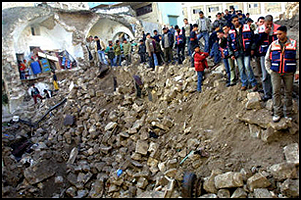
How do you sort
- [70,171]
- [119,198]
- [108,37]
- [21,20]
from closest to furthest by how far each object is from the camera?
1. [119,198]
2. [70,171]
3. [21,20]
4. [108,37]

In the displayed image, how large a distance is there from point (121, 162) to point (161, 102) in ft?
8.24

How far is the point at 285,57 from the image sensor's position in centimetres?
404

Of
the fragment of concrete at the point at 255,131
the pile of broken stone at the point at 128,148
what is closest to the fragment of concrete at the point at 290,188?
the pile of broken stone at the point at 128,148

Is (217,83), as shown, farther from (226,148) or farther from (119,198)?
(119,198)

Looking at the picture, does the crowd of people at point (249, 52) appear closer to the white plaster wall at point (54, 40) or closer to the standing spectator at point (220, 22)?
the standing spectator at point (220, 22)

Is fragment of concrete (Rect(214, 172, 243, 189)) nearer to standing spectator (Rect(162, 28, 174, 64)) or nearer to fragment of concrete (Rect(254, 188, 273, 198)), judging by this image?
fragment of concrete (Rect(254, 188, 273, 198))

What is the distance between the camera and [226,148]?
4812 mm

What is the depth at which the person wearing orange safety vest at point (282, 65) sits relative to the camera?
4016 mm

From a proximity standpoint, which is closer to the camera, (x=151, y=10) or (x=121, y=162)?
(x=121, y=162)

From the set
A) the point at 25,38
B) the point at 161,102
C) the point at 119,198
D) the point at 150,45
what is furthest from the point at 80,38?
the point at 119,198

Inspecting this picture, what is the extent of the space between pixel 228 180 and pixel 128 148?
11.4 ft

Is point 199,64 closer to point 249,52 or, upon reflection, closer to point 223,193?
point 249,52

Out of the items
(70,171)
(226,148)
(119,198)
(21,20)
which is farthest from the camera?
(21,20)

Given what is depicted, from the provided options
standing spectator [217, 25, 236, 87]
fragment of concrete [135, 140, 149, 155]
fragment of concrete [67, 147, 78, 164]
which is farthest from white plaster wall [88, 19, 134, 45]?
fragment of concrete [135, 140, 149, 155]
